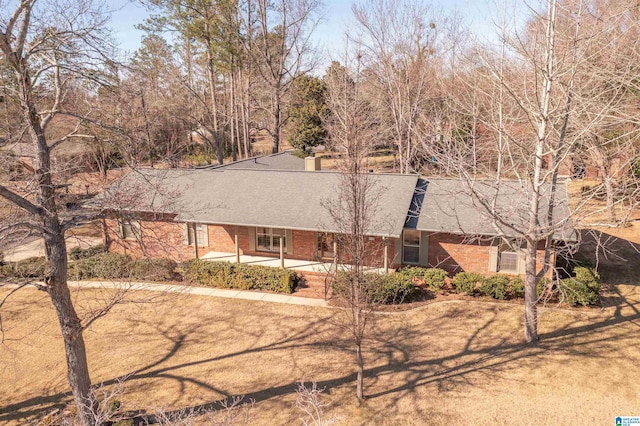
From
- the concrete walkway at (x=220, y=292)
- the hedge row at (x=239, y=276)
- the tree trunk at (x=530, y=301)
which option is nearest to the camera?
the tree trunk at (x=530, y=301)

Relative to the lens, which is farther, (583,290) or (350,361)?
(583,290)

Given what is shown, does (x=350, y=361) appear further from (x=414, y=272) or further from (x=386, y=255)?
(x=414, y=272)

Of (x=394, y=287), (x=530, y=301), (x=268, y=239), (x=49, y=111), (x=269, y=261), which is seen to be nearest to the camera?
(x=49, y=111)

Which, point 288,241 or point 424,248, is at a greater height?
point 288,241

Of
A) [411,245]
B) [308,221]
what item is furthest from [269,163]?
[411,245]

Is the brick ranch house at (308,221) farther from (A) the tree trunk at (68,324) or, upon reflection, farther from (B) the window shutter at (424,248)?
(A) the tree trunk at (68,324)

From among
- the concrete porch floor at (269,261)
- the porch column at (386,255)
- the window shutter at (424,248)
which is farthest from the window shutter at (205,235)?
the window shutter at (424,248)

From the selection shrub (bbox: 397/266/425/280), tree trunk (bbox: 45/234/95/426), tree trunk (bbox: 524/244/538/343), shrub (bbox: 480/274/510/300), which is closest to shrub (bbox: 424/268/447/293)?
shrub (bbox: 397/266/425/280)

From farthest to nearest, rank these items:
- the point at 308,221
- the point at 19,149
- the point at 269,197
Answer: the point at 269,197
the point at 308,221
the point at 19,149
